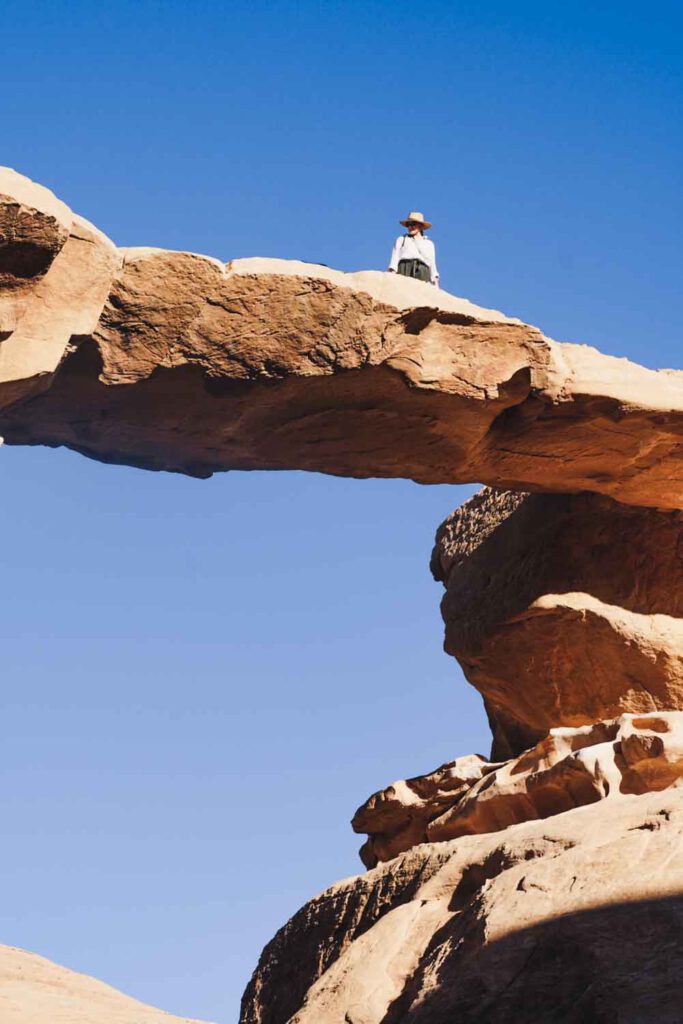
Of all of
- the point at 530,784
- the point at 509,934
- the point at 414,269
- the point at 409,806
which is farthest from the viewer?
the point at 414,269

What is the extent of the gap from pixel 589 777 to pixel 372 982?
76.7 inches

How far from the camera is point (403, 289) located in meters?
10.9

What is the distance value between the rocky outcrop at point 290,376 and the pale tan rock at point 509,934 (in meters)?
3.35

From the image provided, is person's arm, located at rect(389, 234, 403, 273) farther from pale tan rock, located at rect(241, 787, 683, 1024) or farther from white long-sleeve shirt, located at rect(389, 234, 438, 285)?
pale tan rock, located at rect(241, 787, 683, 1024)

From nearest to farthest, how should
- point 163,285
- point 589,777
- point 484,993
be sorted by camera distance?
point 484,993 → point 589,777 → point 163,285

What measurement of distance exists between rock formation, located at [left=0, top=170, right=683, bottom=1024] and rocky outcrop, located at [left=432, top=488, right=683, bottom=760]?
22 mm

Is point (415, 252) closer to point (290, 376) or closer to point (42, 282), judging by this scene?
point (290, 376)

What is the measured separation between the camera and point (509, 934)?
282 inches

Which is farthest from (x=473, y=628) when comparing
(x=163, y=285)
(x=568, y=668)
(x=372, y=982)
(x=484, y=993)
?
(x=484, y=993)

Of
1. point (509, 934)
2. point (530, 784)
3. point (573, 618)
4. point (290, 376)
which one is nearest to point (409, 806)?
point (530, 784)

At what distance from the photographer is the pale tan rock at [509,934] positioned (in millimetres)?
6500

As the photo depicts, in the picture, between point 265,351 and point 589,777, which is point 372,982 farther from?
point 265,351

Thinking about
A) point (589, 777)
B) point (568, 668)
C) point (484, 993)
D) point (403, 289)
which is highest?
point (403, 289)

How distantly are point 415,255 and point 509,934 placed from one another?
6437 mm
